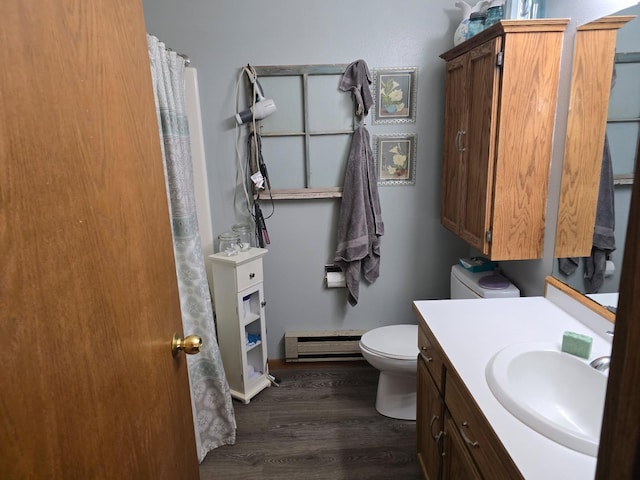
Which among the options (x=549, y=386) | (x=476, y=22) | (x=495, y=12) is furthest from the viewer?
(x=476, y=22)

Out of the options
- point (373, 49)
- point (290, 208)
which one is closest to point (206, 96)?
point (290, 208)

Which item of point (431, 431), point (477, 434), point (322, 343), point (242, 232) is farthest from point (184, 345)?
point (322, 343)

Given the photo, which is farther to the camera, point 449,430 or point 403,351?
point 403,351

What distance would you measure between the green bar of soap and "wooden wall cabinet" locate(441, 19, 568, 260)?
555 millimetres

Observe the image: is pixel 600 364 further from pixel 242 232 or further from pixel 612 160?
pixel 242 232

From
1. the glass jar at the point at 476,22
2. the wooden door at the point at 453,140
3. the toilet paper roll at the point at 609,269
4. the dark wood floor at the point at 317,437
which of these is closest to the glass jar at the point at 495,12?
the glass jar at the point at 476,22

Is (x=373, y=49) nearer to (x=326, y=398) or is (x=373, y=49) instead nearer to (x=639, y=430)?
(x=326, y=398)

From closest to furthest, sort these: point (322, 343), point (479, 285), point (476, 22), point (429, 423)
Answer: point (429, 423), point (476, 22), point (479, 285), point (322, 343)

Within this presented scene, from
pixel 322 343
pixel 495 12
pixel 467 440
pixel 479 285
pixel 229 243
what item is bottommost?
pixel 322 343

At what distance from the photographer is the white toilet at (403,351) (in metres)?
1.98

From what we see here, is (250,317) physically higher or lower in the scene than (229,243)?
A: lower

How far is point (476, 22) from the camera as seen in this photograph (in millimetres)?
1892

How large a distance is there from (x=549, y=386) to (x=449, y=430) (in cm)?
34

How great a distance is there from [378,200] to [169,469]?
6.02ft
